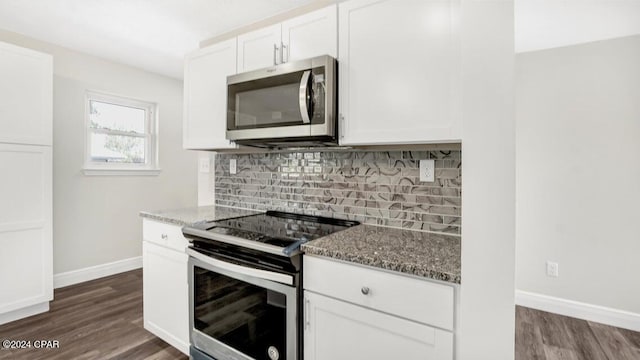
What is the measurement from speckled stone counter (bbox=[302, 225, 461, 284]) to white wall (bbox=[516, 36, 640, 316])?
1.75 m

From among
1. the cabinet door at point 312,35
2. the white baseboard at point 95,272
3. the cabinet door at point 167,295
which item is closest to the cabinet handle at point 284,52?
the cabinet door at point 312,35

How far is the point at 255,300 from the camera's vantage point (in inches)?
57.6

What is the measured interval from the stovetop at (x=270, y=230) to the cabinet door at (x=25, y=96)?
1.80m

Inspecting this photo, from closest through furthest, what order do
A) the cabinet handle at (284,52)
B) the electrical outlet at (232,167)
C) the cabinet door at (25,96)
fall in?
1. the cabinet handle at (284,52)
2. the cabinet door at (25,96)
3. the electrical outlet at (232,167)

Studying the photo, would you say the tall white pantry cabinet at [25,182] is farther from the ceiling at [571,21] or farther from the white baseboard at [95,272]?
the ceiling at [571,21]

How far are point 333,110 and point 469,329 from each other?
1074 millimetres

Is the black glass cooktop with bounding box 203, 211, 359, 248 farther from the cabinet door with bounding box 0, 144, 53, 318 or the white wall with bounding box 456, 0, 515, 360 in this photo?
the cabinet door with bounding box 0, 144, 53, 318

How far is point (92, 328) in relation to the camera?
2.30 meters

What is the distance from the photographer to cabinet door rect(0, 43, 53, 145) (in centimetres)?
231

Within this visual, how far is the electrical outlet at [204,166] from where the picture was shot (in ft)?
8.59

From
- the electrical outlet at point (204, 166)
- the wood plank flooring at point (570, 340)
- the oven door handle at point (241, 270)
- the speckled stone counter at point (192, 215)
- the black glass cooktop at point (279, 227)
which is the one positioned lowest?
the wood plank flooring at point (570, 340)

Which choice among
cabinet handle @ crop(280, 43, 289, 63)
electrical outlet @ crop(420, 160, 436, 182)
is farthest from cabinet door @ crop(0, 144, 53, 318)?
electrical outlet @ crop(420, 160, 436, 182)

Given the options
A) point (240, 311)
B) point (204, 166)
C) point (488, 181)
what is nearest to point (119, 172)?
point (204, 166)

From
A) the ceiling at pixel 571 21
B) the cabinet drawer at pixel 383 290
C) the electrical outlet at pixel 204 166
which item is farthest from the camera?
the electrical outlet at pixel 204 166
